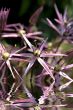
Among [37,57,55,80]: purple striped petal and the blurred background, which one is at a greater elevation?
the blurred background

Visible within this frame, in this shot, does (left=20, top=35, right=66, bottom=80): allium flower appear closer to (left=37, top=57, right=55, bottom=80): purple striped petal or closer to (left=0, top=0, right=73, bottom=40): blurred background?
(left=37, top=57, right=55, bottom=80): purple striped petal

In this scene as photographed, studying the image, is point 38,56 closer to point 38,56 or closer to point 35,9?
point 38,56

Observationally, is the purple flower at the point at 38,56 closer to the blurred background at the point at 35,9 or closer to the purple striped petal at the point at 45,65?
the purple striped petal at the point at 45,65

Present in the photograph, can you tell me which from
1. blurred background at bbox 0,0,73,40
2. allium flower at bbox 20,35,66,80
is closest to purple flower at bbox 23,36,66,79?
allium flower at bbox 20,35,66,80

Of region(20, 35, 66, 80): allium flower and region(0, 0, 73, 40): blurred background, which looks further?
region(0, 0, 73, 40): blurred background

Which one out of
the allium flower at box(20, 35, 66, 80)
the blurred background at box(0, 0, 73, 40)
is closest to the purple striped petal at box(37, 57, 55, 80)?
the allium flower at box(20, 35, 66, 80)

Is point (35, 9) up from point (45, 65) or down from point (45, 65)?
up

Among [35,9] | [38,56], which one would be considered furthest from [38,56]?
[35,9]

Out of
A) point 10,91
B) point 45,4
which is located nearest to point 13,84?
point 10,91

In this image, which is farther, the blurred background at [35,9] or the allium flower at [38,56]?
the blurred background at [35,9]

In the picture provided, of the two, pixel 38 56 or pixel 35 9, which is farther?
pixel 35 9

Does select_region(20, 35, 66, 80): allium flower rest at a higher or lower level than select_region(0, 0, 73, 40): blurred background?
lower

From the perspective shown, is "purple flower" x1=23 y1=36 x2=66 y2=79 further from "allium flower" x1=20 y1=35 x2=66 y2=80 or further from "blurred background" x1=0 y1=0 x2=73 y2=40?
"blurred background" x1=0 y1=0 x2=73 y2=40

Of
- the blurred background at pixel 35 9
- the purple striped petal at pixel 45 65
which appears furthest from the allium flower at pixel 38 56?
the blurred background at pixel 35 9
